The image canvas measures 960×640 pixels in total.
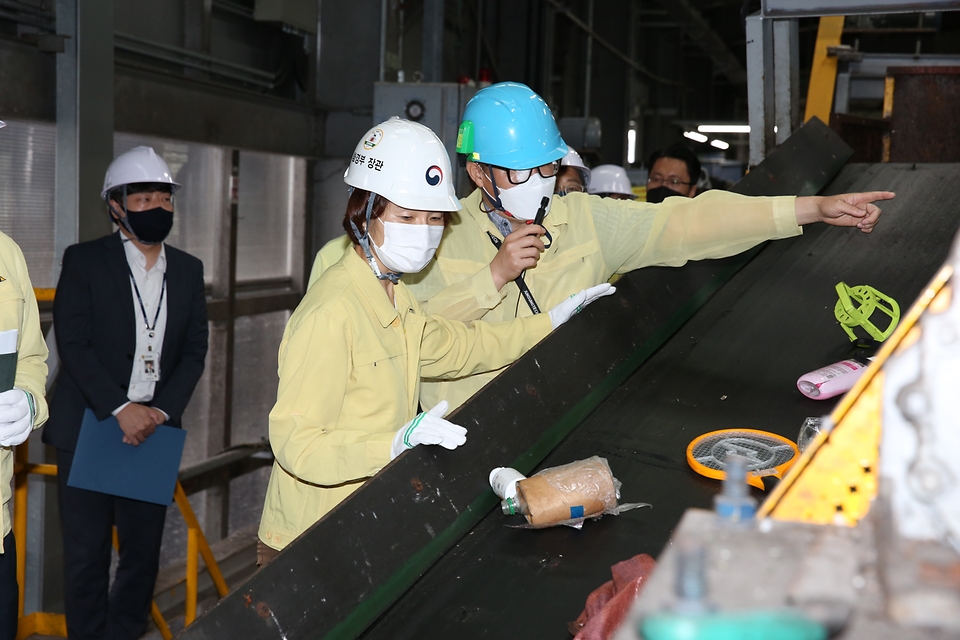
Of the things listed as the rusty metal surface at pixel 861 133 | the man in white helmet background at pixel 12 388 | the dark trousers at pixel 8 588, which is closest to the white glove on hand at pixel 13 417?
the man in white helmet background at pixel 12 388

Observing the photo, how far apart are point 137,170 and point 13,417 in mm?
1640

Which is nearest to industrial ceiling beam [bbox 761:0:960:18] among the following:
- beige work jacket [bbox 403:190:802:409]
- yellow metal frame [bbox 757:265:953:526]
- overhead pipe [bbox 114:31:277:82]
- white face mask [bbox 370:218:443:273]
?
beige work jacket [bbox 403:190:802:409]

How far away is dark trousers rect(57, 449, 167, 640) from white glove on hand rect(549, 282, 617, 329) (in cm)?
204

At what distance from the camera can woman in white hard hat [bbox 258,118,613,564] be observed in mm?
1711

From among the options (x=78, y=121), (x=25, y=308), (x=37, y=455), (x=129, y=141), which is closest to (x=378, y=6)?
(x=129, y=141)

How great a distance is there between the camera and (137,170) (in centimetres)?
347

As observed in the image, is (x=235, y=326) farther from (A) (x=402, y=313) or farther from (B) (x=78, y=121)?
(A) (x=402, y=313)

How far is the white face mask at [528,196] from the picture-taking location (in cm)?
238

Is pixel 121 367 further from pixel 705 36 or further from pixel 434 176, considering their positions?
pixel 705 36

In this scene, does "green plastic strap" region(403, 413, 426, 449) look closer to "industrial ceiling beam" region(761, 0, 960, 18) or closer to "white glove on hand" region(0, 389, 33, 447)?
"white glove on hand" region(0, 389, 33, 447)

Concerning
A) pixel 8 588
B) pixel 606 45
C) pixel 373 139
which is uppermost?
pixel 606 45

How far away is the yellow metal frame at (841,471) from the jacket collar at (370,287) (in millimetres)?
1294

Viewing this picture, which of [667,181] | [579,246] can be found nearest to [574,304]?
[579,246]

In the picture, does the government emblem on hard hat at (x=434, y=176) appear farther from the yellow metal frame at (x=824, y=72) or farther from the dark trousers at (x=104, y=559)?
the yellow metal frame at (x=824, y=72)
